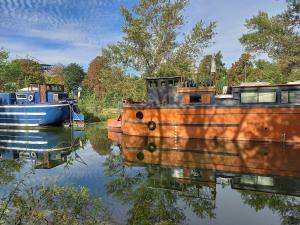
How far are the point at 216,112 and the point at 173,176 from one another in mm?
8455

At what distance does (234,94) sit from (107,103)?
26814 millimetres

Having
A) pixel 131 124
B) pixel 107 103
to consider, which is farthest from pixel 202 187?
pixel 107 103

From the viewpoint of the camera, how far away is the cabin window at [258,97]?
1914 centimetres

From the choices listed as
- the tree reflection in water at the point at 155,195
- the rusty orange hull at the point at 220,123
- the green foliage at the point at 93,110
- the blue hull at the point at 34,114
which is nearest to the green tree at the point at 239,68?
the green foliage at the point at 93,110

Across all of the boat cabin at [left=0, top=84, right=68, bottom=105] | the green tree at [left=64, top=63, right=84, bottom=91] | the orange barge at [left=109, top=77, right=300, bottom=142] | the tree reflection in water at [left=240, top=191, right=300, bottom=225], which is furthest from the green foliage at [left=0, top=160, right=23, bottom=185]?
the green tree at [left=64, top=63, right=84, bottom=91]

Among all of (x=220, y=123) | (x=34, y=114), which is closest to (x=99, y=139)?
(x=220, y=123)

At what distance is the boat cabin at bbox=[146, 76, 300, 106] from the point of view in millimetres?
18859

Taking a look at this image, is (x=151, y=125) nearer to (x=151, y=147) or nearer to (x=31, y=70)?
(x=151, y=147)

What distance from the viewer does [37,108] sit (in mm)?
29922

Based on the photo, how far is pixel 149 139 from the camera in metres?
22.4

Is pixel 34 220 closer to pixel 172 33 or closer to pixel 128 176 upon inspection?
pixel 128 176

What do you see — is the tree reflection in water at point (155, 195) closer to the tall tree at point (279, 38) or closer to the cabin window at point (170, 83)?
the cabin window at point (170, 83)

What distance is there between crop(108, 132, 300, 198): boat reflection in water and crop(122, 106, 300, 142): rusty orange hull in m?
0.60

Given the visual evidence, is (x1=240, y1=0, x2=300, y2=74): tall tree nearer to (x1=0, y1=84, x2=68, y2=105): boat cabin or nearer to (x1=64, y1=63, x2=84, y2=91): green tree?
(x1=0, y1=84, x2=68, y2=105): boat cabin
